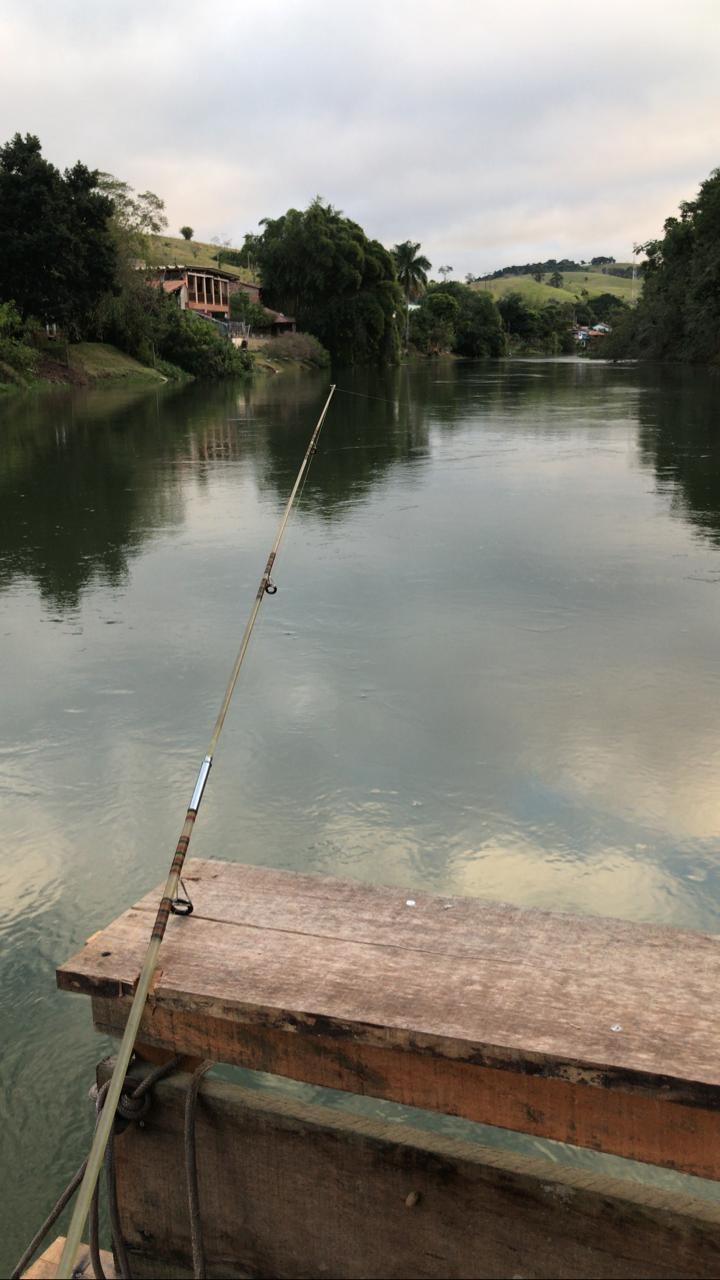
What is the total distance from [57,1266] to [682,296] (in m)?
65.1

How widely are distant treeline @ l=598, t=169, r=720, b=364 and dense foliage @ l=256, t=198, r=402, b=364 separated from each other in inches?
673

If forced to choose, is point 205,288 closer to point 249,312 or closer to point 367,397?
point 249,312

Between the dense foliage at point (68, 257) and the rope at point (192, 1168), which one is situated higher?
the dense foliage at point (68, 257)

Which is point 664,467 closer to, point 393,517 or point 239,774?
point 393,517

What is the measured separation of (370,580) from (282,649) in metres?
2.01

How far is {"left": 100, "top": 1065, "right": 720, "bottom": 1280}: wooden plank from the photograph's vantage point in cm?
175

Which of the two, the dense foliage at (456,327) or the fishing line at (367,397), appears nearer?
the fishing line at (367,397)

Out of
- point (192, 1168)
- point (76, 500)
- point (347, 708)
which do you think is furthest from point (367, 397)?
point (192, 1168)

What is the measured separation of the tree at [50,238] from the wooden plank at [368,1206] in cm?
3902

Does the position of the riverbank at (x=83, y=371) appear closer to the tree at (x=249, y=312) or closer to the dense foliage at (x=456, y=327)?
the tree at (x=249, y=312)

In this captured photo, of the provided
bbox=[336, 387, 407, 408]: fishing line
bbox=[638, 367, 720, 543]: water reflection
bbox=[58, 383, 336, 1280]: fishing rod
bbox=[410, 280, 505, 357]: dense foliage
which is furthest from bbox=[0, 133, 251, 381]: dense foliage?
bbox=[410, 280, 505, 357]: dense foliage

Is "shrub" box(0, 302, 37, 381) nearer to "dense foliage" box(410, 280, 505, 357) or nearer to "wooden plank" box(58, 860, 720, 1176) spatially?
"wooden plank" box(58, 860, 720, 1176)

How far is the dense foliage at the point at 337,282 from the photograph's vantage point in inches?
2530

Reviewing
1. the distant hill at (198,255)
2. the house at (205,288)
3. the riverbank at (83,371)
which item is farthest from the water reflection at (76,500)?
the distant hill at (198,255)
